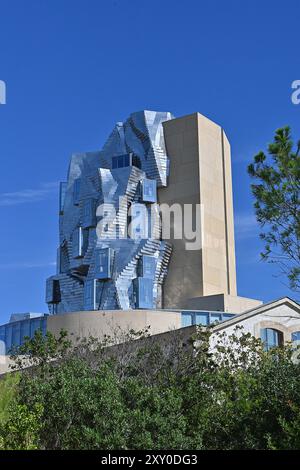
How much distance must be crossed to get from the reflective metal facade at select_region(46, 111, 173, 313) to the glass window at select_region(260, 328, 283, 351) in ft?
76.8

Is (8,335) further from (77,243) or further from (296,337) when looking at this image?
(296,337)

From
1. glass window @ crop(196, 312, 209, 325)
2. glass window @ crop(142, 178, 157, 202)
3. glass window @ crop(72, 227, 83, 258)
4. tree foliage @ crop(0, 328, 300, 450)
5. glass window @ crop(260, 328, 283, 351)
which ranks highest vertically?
glass window @ crop(142, 178, 157, 202)

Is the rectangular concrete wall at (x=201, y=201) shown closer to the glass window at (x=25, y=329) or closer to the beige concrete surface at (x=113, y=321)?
the beige concrete surface at (x=113, y=321)

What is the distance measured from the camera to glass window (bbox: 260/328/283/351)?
31.2m

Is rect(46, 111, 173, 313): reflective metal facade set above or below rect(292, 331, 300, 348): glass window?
A: above

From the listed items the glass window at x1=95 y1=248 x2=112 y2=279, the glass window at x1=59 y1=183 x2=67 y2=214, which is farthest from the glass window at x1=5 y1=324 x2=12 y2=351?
the glass window at x1=59 y1=183 x2=67 y2=214

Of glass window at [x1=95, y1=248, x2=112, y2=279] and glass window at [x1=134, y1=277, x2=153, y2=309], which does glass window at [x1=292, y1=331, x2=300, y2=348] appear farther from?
glass window at [x1=95, y1=248, x2=112, y2=279]

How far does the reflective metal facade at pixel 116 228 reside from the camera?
55.4 meters

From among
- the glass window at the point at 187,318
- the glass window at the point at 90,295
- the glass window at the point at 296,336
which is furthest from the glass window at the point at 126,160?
the glass window at the point at 296,336

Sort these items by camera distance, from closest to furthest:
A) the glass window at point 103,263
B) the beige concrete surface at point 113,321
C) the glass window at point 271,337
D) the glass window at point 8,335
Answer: the glass window at point 271,337
the beige concrete surface at point 113,321
the glass window at point 103,263
the glass window at point 8,335

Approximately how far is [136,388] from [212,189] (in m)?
38.6

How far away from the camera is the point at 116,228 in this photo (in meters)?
56.8

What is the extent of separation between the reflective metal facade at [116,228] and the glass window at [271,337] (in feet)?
76.8
